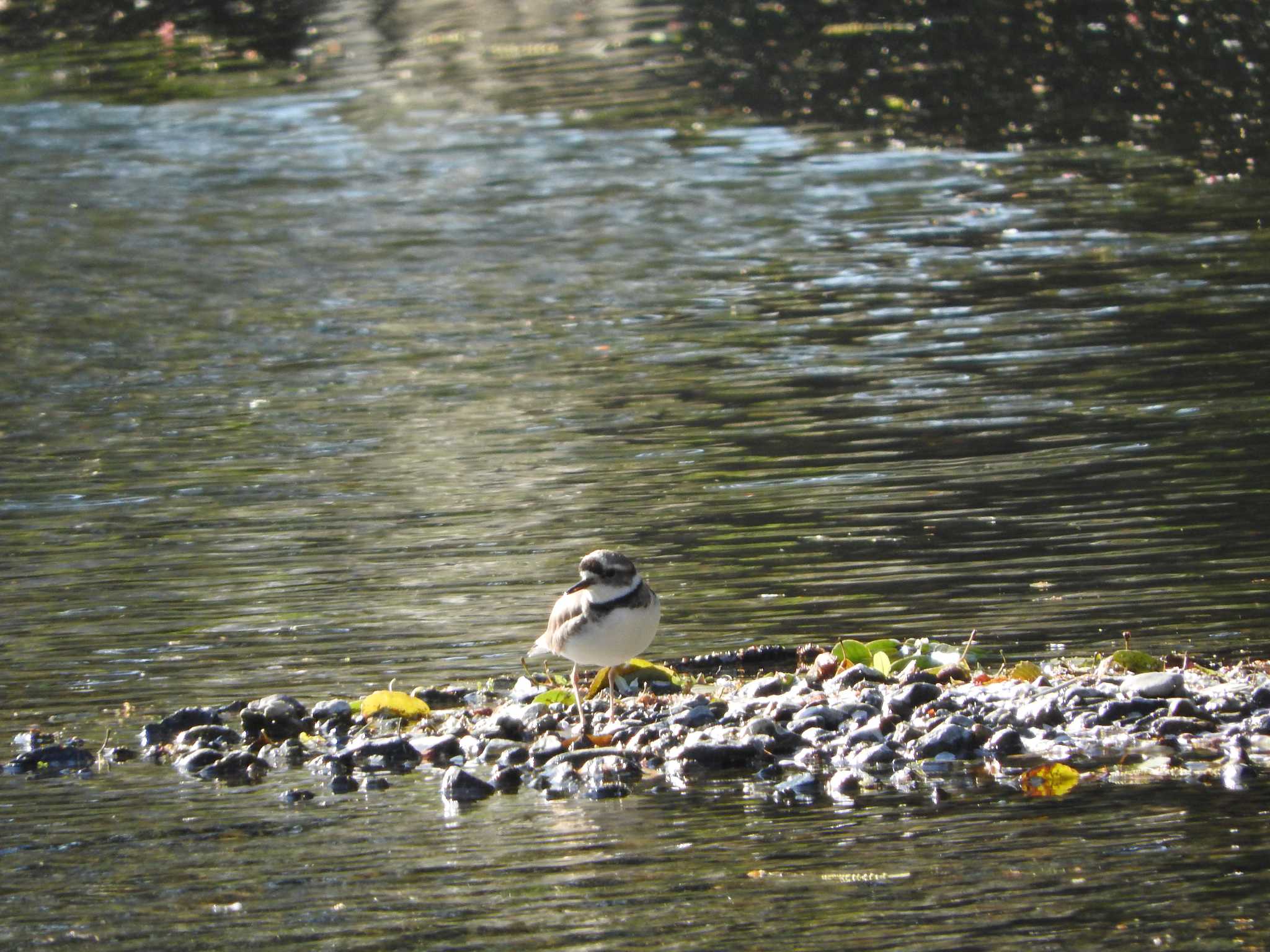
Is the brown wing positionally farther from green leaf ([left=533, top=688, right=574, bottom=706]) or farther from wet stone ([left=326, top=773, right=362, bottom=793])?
wet stone ([left=326, top=773, right=362, bottom=793])

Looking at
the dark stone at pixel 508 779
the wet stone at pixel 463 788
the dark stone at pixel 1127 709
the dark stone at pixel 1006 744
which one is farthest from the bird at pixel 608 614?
the dark stone at pixel 1127 709

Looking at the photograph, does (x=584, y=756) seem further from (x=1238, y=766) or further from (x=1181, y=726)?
(x=1238, y=766)

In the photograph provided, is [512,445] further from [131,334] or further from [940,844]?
[940,844]

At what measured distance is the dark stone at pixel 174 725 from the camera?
11.6 m

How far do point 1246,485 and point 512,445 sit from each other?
698cm

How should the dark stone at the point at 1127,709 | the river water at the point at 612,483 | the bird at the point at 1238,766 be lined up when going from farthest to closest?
the dark stone at the point at 1127,709, the bird at the point at 1238,766, the river water at the point at 612,483

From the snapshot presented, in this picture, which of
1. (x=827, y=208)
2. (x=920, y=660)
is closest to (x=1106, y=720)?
(x=920, y=660)

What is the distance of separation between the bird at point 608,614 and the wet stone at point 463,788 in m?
0.89

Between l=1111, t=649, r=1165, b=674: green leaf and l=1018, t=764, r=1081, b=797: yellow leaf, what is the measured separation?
123cm

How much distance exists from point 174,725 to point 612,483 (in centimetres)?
636

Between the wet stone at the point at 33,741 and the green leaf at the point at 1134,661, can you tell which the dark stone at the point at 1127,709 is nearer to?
the green leaf at the point at 1134,661

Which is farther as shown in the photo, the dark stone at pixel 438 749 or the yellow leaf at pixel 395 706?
the yellow leaf at pixel 395 706

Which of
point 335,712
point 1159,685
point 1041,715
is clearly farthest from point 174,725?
point 1159,685

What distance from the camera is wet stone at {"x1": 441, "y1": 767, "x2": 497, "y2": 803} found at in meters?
10.3
